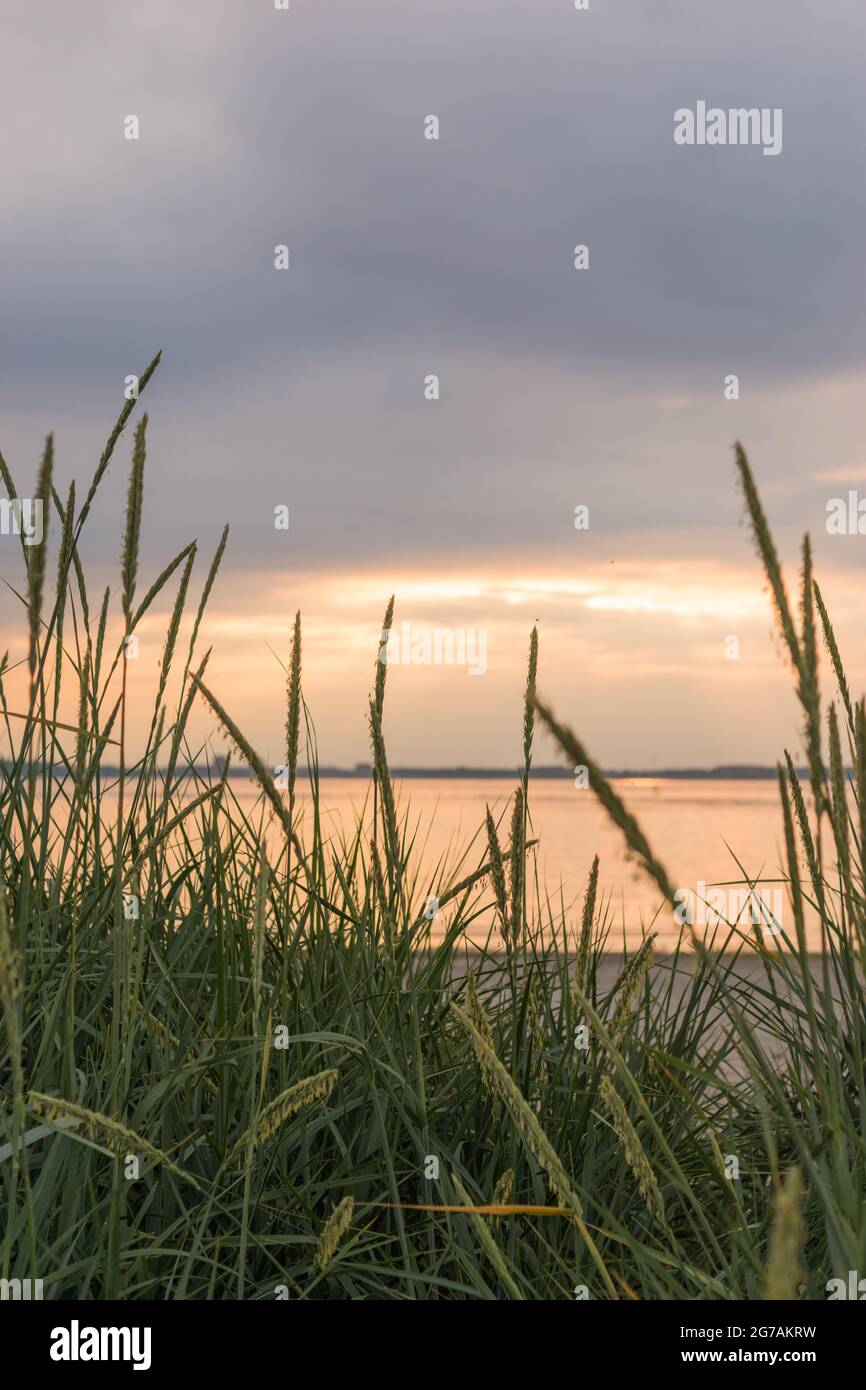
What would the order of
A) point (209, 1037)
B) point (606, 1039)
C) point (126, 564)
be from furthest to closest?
point (209, 1037), point (126, 564), point (606, 1039)

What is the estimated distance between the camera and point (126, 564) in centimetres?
153

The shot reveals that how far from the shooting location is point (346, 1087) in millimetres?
2041

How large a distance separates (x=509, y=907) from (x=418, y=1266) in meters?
0.58

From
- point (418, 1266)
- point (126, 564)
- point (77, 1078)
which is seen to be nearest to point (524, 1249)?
point (418, 1266)

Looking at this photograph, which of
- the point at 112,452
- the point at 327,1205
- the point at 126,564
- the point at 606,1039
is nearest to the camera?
the point at 606,1039

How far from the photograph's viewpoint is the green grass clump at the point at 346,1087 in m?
1.48

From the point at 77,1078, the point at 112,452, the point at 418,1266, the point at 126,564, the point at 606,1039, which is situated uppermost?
the point at 112,452

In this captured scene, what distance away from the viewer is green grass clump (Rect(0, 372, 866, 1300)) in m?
1.48
